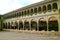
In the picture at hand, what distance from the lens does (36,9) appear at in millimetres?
49656

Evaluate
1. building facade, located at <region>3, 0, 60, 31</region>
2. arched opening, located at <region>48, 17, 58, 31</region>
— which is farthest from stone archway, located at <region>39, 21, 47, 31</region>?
arched opening, located at <region>48, 17, 58, 31</region>

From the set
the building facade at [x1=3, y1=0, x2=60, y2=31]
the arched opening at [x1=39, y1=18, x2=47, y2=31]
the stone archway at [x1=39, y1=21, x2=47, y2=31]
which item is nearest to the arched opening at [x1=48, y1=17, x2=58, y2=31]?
the building facade at [x1=3, y1=0, x2=60, y2=31]

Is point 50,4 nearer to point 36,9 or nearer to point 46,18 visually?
point 46,18

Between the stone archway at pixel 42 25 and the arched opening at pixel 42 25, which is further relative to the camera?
the stone archway at pixel 42 25

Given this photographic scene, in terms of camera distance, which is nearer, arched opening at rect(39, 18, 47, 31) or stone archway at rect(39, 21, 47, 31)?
arched opening at rect(39, 18, 47, 31)

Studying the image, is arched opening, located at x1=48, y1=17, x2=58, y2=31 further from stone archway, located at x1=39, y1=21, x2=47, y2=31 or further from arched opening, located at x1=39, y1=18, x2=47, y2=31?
stone archway, located at x1=39, y1=21, x2=47, y2=31

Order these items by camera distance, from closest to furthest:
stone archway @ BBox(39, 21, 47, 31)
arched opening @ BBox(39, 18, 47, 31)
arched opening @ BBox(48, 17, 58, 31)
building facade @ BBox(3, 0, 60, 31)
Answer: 1. arched opening @ BBox(48, 17, 58, 31)
2. building facade @ BBox(3, 0, 60, 31)
3. arched opening @ BBox(39, 18, 47, 31)
4. stone archway @ BBox(39, 21, 47, 31)

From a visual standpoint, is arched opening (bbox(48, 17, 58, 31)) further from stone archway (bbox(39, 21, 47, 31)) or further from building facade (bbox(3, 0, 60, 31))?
stone archway (bbox(39, 21, 47, 31))

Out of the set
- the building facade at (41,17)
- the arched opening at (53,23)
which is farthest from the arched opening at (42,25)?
the arched opening at (53,23)

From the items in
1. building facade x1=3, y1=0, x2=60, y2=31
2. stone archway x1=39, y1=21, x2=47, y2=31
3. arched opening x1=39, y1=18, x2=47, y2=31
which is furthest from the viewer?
stone archway x1=39, y1=21, x2=47, y2=31

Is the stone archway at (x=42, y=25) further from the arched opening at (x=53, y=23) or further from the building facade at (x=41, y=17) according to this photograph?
the arched opening at (x=53, y=23)

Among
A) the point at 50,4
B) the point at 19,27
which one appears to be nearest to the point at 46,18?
the point at 50,4

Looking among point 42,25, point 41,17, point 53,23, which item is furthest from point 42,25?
point 53,23

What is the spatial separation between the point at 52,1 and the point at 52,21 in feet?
16.7
